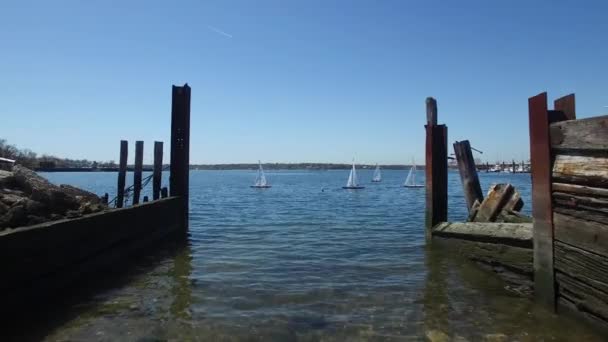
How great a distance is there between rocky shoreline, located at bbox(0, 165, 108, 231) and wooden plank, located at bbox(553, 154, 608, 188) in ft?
28.0

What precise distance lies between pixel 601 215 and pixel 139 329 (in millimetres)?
6006

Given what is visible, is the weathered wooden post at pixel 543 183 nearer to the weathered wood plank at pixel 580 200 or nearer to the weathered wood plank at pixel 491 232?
the weathered wood plank at pixel 580 200

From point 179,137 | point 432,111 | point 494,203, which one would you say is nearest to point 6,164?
point 179,137

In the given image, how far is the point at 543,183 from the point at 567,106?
1143 mm

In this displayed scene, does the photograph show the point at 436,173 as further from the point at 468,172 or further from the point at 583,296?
the point at 583,296

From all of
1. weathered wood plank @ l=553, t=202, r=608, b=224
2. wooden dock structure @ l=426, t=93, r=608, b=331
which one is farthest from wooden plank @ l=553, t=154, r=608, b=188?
weathered wood plank @ l=553, t=202, r=608, b=224

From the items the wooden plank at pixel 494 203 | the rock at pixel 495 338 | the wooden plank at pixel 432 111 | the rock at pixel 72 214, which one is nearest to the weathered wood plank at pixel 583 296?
the rock at pixel 495 338

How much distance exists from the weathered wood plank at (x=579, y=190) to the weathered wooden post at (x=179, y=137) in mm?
12159

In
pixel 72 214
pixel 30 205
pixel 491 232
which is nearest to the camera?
pixel 30 205

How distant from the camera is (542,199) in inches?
244

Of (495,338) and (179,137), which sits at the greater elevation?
(179,137)

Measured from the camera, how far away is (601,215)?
16.5 ft

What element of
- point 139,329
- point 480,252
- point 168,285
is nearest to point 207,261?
point 168,285

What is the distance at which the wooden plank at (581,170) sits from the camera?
501 centimetres
